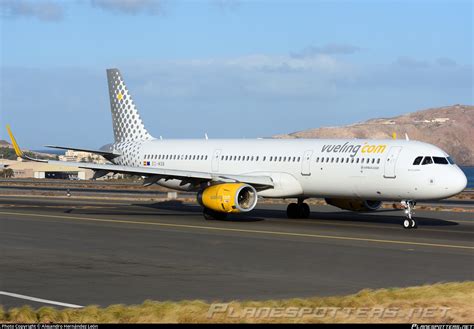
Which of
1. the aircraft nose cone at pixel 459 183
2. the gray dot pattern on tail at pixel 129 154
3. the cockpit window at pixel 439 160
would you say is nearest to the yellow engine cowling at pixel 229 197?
the cockpit window at pixel 439 160

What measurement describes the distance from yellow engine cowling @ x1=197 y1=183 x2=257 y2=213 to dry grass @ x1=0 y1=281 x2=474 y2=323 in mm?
20980

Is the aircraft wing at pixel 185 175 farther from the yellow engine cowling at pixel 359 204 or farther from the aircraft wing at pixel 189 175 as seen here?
the yellow engine cowling at pixel 359 204

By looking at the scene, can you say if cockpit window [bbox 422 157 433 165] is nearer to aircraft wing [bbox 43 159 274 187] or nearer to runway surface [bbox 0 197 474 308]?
runway surface [bbox 0 197 474 308]

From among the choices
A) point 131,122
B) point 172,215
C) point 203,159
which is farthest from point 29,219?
point 131,122

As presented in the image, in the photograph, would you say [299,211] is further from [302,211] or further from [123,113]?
[123,113]

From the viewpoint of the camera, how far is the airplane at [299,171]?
3566cm

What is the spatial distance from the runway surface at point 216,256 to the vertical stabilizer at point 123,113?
10050 millimetres

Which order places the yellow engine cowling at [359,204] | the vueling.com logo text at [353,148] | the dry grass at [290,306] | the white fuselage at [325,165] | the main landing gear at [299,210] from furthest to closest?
the main landing gear at [299,210] → the yellow engine cowling at [359,204] → the vueling.com logo text at [353,148] → the white fuselage at [325,165] → the dry grass at [290,306]

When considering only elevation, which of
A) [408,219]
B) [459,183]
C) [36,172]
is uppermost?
[459,183]

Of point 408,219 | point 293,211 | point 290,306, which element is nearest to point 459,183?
point 408,219

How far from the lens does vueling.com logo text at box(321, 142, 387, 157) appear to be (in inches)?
1478

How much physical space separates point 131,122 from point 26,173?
405 ft

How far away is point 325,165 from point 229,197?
4623mm

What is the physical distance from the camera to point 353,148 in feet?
126
